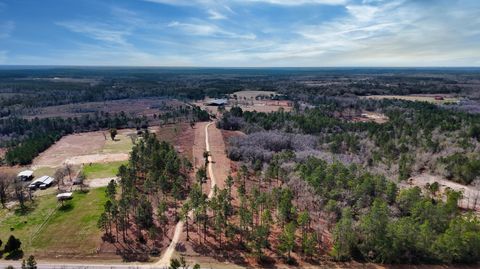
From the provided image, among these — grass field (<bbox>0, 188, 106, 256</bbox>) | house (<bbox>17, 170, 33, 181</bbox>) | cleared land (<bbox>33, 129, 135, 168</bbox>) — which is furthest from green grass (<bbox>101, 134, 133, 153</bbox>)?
grass field (<bbox>0, 188, 106, 256</bbox>)

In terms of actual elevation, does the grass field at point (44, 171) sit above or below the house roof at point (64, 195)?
below

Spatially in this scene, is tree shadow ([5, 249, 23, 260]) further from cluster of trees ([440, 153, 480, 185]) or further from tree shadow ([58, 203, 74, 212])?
cluster of trees ([440, 153, 480, 185])

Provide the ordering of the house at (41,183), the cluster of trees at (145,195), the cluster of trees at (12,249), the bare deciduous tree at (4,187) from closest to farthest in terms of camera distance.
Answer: the cluster of trees at (12,249) → the cluster of trees at (145,195) → the bare deciduous tree at (4,187) → the house at (41,183)

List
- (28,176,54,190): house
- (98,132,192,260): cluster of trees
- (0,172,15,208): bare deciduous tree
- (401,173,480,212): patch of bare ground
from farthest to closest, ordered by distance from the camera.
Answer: (28,176,54,190): house < (0,172,15,208): bare deciduous tree < (401,173,480,212): patch of bare ground < (98,132,192,260): cluster of trees

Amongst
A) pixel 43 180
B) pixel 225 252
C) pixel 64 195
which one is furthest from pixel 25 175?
pixel 225 252

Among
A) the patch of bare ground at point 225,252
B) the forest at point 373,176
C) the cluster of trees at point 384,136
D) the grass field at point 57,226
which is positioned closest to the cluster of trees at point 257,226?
the patch of bare ground at point 225,252

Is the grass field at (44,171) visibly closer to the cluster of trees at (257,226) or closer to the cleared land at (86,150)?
the cleared land at (86,150)

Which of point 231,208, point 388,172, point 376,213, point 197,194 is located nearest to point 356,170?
point 388,172

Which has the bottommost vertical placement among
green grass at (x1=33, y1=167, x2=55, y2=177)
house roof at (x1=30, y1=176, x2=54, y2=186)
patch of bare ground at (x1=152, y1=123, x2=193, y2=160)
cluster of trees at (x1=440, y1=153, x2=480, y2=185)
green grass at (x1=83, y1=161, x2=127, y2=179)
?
green grass at (x1=33, y1=167, x2=55, y2=177)
